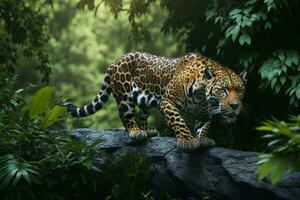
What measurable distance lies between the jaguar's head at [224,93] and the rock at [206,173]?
1.65 ft

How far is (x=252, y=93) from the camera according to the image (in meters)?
9.66

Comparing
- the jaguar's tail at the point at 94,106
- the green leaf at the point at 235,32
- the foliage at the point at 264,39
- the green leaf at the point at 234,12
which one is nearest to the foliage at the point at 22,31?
the jaguar's tail at the point at 94,106

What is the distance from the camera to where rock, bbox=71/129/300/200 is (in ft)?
25.2

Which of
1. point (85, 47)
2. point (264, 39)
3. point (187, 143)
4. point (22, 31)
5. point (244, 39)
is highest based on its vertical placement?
point (85, 47)

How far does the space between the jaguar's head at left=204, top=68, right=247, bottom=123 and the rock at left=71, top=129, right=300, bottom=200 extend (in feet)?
1.65

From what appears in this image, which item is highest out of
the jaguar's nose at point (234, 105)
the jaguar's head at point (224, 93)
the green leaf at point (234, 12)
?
the green leaf at point (234, 12)

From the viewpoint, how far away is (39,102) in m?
8.92

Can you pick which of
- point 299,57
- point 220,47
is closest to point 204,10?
point 220,47

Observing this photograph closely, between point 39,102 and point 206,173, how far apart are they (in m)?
2.38

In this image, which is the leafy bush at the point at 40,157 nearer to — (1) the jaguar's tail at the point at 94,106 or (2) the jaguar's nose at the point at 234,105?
(1) the jaguar's tail at the point at 94,106

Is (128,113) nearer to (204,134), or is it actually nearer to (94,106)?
(94,106)

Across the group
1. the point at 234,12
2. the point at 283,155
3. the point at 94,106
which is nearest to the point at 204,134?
the point at 234,12

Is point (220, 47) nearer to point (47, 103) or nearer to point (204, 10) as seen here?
point (204, 10)

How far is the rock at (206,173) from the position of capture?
7695mm
